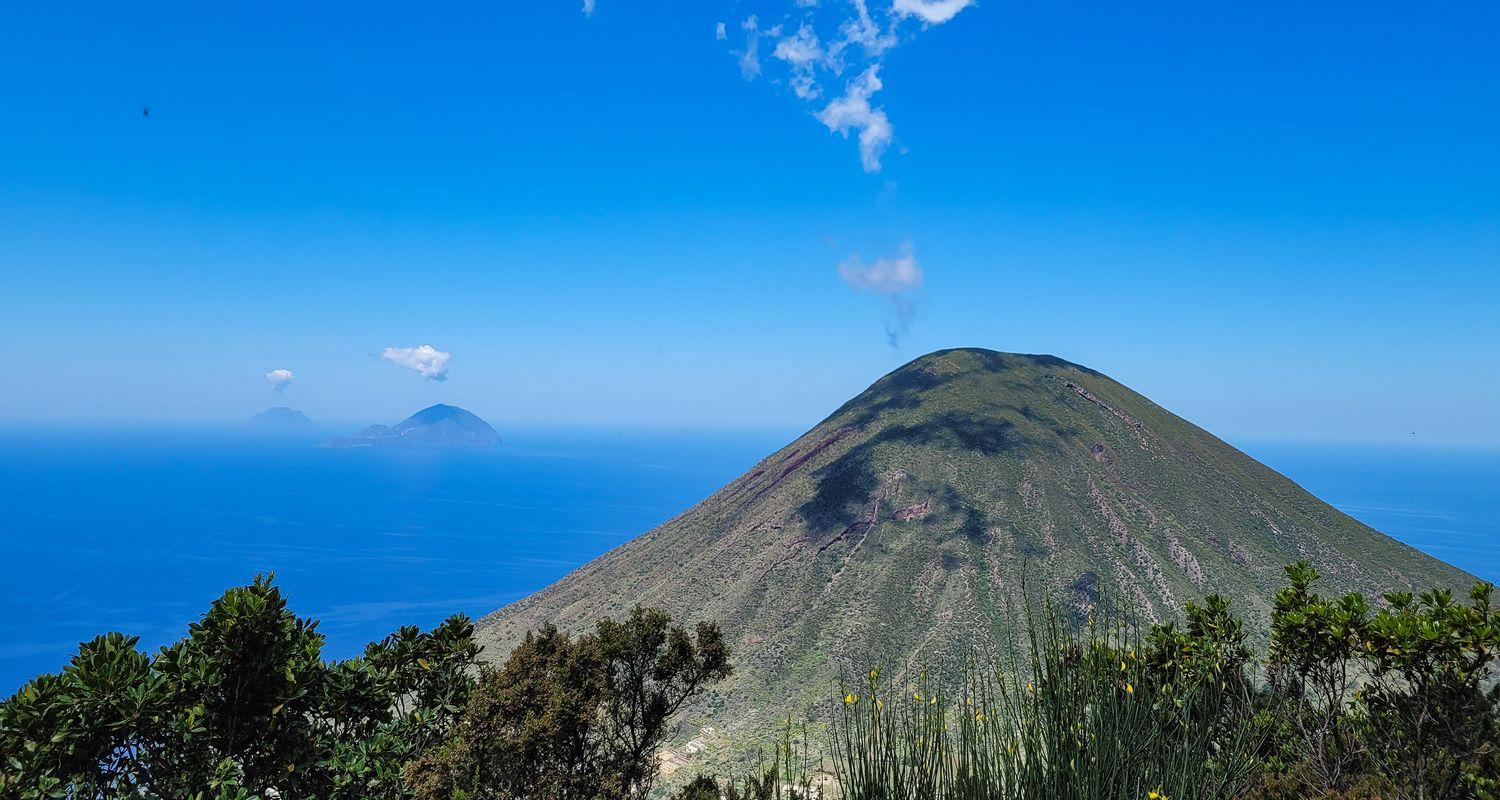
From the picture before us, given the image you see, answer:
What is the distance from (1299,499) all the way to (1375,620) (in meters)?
74.4

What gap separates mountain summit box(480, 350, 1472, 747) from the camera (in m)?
54.6

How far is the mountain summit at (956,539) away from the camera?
54.6 meters

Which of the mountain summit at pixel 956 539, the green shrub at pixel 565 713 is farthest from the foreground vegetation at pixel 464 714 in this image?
the mountain summit at pixel 956 539

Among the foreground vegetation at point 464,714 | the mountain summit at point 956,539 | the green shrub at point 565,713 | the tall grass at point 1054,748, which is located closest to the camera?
the tall grass at point 1054,748

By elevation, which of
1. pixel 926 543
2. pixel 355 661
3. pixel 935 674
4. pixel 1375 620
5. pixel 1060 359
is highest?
pixel 1060 359

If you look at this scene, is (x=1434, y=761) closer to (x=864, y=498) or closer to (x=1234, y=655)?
(x=1234, y=655)

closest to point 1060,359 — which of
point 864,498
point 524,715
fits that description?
point 864,498

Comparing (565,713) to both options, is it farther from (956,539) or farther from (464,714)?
(956,539)

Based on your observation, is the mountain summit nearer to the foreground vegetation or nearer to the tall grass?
the foreground vegetation

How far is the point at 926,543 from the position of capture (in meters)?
62.8

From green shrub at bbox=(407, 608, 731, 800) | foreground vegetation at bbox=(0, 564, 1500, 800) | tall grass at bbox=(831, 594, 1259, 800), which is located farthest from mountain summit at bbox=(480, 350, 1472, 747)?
tall grass at bbox=(831, 594, 1259, 800)

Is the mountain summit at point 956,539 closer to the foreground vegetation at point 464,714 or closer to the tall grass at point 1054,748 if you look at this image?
the foreground vegetation at point 464,714

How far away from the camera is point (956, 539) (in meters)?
62.8

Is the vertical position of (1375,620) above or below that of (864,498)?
below
